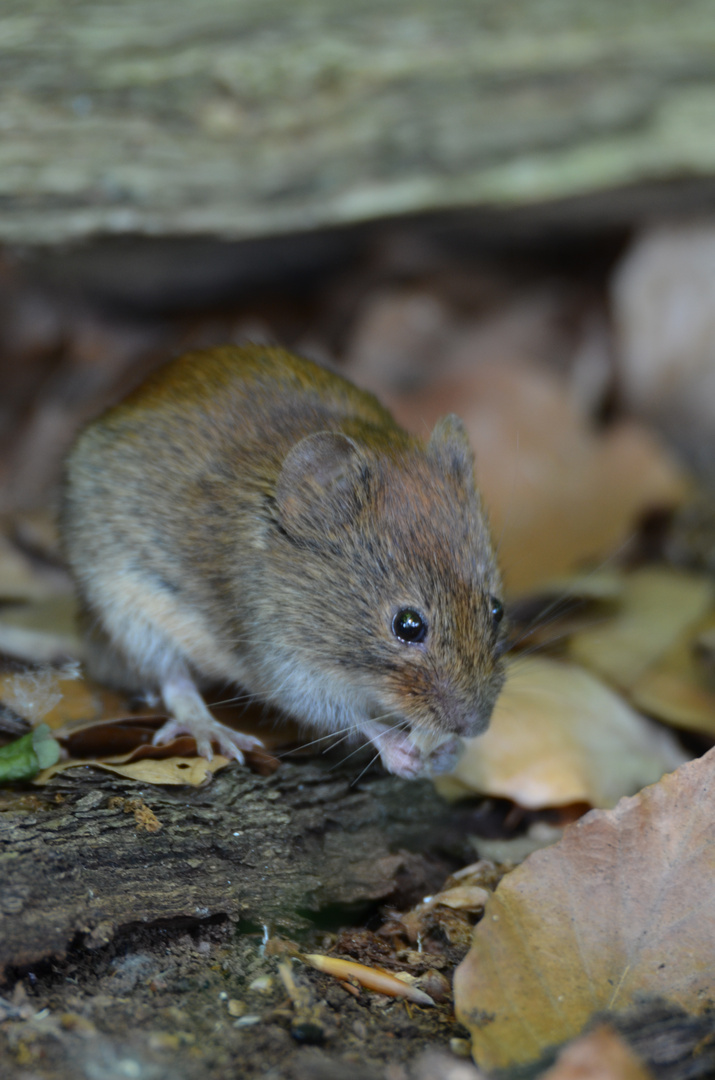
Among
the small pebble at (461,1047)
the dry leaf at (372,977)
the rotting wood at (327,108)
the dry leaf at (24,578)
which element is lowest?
the dry leaf at (372,977)

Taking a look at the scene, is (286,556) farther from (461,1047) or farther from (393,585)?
(461,1047)

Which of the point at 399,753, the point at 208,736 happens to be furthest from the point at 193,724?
the point at 399,753

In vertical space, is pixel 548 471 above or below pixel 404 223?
below

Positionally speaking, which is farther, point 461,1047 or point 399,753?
point 399,753

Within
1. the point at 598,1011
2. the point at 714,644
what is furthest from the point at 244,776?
the point at 714,644

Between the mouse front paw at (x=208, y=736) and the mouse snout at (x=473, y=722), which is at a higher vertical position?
the mouse snout at (x=473, y=722)

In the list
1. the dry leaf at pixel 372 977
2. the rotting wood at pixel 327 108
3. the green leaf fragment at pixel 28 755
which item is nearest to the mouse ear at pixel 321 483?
the green leaf fragment at pixel 28 755

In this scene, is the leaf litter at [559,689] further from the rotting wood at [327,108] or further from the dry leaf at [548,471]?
the rotting wood at [327,108]
